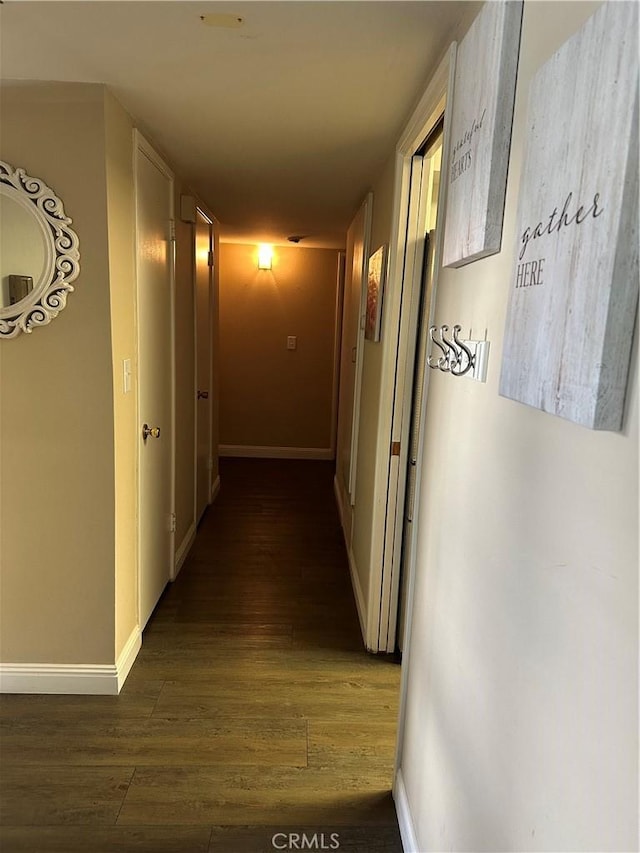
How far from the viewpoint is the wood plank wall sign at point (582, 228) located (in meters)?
0.59

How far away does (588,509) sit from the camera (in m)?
0.68

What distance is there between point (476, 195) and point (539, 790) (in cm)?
102

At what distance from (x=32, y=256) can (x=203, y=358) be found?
2.00m

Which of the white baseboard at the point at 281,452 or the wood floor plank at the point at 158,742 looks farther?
the white baseboard at the point at 281,452

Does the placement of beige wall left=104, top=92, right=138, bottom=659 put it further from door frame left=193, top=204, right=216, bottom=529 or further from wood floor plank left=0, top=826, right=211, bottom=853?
door frame left=193, top=204, right=216, bottom=529

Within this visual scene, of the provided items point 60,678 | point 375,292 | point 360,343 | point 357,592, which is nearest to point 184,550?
point 357,592

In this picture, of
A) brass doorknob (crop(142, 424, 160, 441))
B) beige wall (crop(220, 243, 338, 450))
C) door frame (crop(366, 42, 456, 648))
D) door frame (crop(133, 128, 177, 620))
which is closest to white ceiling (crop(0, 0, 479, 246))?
door frame (crop(133, 128, 177, 620))

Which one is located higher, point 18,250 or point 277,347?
point 18,250

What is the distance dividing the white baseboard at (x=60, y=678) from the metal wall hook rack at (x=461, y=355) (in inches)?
69.5

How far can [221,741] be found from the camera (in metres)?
1.91

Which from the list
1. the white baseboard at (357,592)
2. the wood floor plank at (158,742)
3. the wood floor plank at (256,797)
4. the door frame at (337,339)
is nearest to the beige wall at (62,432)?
the wood floor plank at (158,742)

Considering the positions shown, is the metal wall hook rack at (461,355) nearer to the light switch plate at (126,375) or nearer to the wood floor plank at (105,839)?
the light switch plate at (126,375)

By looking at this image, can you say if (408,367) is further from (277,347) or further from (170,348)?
(277,347)

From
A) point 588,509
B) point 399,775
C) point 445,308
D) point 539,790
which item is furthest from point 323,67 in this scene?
point 399,775
